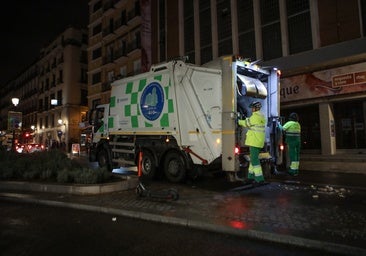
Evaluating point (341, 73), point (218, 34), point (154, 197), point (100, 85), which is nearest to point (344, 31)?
point (341, 73)

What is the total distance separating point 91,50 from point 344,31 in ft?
107

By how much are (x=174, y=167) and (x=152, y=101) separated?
2292 mm

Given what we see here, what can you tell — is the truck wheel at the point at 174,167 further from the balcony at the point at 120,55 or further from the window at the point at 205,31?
the balcony at the point at 120,55

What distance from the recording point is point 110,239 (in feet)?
15.5

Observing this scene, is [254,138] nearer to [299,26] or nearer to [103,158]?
[103,158]

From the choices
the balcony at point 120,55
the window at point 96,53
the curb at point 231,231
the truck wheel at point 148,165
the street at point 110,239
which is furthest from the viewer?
the window at point 96,53

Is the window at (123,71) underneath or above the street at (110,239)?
above

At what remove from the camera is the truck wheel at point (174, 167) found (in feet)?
31.2

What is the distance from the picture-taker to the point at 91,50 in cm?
3984

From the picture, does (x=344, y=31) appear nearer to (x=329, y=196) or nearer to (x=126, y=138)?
(x=329, y=196)

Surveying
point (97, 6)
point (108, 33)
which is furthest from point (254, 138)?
point (97, 6)

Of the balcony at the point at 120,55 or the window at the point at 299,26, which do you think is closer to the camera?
the window at the point at 299,26

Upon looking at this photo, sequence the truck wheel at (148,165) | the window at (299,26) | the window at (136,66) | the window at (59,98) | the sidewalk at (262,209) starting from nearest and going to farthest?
the sidewalk at (262,209) < the truck wheel at (148,165) < the window at (299,26) < the window at (136,66) < the window at (59,98)

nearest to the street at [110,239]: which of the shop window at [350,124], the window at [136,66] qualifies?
the shop window at [350,124]
